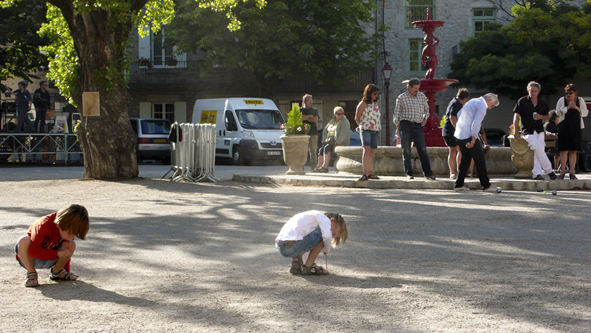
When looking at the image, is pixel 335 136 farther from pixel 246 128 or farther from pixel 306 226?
pixel 306 226

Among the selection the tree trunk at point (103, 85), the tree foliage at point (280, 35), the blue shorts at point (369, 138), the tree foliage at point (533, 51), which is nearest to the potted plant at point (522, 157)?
the blue shorts at point (369, 138)

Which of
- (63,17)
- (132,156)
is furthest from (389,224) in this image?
(63,17)

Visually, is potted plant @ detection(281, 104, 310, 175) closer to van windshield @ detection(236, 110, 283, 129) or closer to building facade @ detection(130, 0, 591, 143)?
van windshield @ detection(236, 110, 283, 129)

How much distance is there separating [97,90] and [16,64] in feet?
41.9

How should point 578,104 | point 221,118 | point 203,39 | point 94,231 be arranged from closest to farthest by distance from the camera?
point 94,231
point 578,104
point 221,118
point 203,39

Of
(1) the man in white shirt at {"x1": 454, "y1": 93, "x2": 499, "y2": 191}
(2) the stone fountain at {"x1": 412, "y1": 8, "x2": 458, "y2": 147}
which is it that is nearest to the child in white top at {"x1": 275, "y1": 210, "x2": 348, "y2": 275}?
(1) the man in white shirt at {"x1": 454, "y1": 93, "x2": 499, "y2": 191}

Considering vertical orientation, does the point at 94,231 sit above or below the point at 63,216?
below

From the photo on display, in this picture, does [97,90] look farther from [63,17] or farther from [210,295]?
[210,295]

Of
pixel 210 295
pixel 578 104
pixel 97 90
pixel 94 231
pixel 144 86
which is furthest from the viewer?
pixel 144 86

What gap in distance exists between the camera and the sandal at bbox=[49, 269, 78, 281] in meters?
5.24

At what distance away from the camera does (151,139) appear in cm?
2625

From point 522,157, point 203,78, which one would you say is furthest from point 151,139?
point 522,157

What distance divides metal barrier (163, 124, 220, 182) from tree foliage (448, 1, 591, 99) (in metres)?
20.9

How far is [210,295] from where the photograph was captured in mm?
4828
